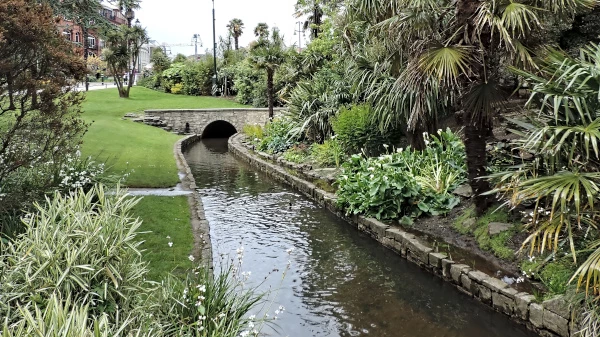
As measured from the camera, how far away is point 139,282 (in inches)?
173

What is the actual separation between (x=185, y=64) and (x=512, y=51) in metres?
40.0

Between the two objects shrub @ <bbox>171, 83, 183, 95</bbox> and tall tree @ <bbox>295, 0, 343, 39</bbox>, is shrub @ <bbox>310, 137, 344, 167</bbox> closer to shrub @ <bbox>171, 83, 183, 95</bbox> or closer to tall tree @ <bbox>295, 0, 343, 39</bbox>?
tall tree @ <bbox>295, 0, 343, 39</bbox>

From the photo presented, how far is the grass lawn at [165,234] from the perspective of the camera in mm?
5930

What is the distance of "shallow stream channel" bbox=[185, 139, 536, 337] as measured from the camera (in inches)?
212

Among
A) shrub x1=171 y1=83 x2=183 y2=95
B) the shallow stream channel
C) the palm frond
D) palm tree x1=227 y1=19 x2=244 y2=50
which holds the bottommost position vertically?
the shallow stream channel

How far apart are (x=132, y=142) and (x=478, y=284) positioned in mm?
14645

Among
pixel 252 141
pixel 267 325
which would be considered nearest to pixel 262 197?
pixel 267 325

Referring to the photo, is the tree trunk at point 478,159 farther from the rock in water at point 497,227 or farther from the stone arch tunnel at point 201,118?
the stone arch tunnel at point 201,118

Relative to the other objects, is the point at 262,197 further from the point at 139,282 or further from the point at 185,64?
the point at 185,64

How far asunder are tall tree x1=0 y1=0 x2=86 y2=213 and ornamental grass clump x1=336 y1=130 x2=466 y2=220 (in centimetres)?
498

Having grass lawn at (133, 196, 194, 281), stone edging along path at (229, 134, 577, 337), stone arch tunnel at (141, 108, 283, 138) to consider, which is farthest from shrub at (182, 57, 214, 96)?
stone edging along path at (229, 134, 577, 337)

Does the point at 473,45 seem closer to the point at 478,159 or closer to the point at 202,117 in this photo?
the point at 478,159

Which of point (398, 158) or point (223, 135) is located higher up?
point (398, 158)

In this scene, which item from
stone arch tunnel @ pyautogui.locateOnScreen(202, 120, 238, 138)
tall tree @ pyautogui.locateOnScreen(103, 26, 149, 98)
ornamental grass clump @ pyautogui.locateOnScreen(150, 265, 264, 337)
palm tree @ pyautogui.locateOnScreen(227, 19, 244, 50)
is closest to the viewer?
ornamental grass clump @ pyautogui.locateOnScreen(150, 265, 264, 337)
